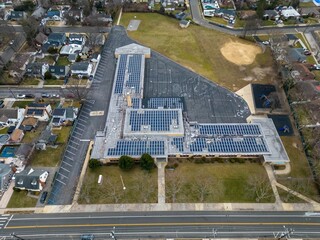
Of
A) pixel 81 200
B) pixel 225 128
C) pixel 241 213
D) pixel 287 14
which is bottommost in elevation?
pixel 81 200

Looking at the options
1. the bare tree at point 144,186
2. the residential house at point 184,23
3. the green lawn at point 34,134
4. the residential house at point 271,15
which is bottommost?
the green lawn at point 34,134

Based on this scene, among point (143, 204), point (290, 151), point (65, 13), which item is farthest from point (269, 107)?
point (65, 13)

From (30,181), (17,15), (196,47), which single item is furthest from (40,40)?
(30,181)

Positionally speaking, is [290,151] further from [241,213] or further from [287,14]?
[287,14]

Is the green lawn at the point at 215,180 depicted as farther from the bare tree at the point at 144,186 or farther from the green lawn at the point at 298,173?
the green lawn at the point at 298,173

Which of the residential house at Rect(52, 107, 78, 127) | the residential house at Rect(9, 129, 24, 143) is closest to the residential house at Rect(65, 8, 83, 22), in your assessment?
the residential house at Rect(52, 107, 78, 127)

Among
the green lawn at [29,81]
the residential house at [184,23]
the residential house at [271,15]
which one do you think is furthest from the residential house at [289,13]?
the green lawn at [29,81]

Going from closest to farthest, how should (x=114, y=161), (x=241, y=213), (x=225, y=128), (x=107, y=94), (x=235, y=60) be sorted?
(x=241, y=213) → (x=114, y=161) → (x=225, y=128) → (x=107, y=94) → (x=235, y=60)

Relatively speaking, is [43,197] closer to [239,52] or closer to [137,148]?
[137,148]
